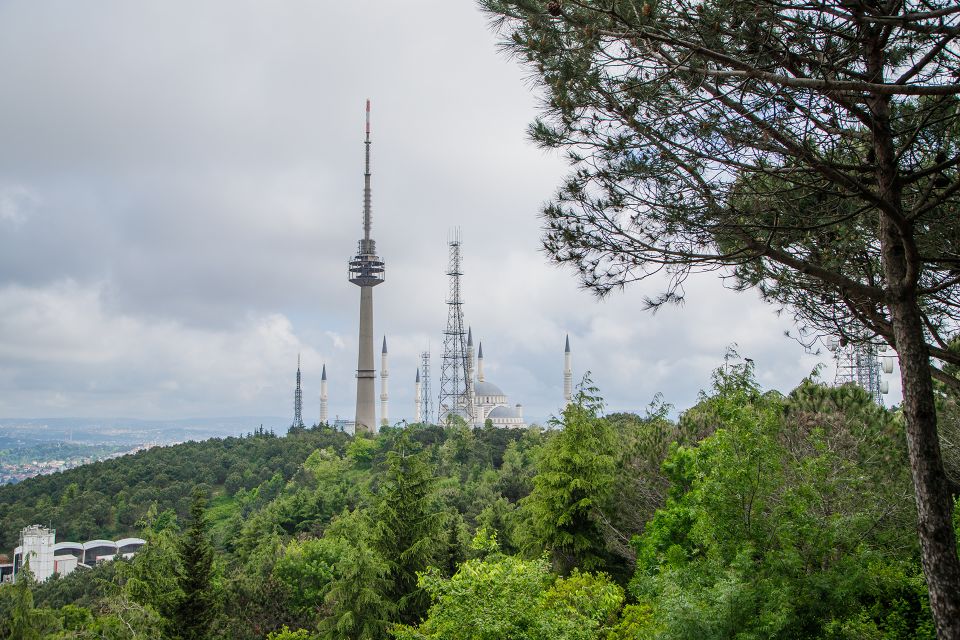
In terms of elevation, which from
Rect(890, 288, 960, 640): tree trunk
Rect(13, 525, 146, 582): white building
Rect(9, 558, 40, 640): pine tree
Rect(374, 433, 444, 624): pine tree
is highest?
Rect(890, 288, 960, 640): tree trunk

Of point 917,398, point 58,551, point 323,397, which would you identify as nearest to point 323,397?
point 323,397

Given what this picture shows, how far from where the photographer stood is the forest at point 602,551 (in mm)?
9750

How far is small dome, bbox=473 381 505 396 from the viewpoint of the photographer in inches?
3238

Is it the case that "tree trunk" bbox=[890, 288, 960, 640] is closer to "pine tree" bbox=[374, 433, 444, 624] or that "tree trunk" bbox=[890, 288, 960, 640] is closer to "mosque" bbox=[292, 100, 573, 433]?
"pine tree" bbox=[374, 433, 444, 624]

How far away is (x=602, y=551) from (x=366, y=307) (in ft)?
Answer: 175

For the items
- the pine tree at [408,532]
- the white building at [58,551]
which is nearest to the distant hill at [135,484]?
the white building at [58,551]

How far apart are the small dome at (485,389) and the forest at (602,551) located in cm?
4203

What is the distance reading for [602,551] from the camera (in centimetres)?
1852

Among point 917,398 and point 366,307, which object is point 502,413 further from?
point 917,398

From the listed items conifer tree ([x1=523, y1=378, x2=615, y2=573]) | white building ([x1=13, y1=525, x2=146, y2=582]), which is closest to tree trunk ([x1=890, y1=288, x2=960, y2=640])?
conifer tree ([x1=523, y1=378, x2=615, y2=573])

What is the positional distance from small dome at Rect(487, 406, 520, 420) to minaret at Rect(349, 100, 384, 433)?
14.0m

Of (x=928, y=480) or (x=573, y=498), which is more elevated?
(x=928, y=480)

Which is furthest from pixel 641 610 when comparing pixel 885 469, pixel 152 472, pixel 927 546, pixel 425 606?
pixel 152 472

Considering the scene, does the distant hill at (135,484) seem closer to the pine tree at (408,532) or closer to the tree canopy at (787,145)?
the pine tree at (408,532)
